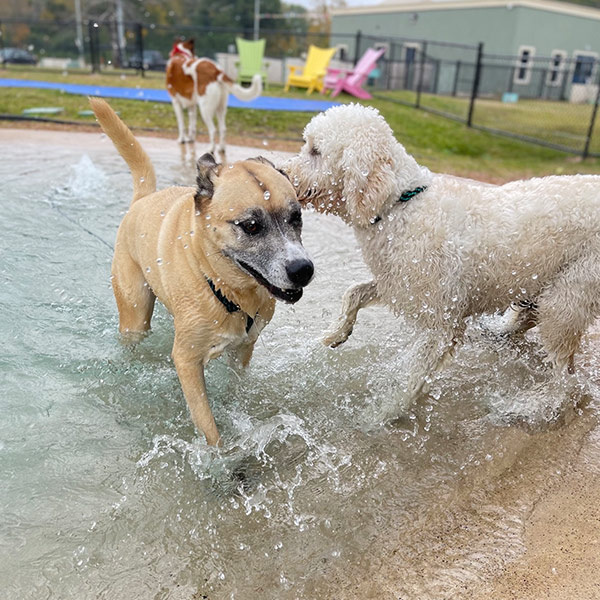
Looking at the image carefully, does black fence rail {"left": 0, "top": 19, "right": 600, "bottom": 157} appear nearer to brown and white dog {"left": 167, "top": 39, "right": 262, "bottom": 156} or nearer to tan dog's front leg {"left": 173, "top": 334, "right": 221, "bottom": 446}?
brown and white dog {"left": 167, "top": 39, "right": 262, "bottom": 156}

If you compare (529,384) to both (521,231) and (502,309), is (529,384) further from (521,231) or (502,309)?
(521,231)

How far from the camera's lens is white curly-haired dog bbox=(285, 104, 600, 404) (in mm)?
3154

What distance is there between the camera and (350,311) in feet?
12.5

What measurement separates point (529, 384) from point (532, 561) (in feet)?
5.47

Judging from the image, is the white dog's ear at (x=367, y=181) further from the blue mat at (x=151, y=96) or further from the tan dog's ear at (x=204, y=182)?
the blue mat at (x=151, y=96)

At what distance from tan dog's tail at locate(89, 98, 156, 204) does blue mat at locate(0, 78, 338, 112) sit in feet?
41.2

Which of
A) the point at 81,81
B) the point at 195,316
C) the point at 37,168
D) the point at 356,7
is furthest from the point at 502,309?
the point at 356,7

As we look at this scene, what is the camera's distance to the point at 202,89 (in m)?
10.8

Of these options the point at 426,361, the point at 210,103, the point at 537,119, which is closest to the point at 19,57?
the point at 210,103

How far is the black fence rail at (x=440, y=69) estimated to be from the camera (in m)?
17.6

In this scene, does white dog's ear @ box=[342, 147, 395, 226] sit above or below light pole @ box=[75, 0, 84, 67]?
below

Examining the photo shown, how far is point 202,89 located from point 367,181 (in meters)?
8.70

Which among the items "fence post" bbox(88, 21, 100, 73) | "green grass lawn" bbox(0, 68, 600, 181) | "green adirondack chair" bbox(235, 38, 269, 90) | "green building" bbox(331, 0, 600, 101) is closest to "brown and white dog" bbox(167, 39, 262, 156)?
"green grass lawn" bbox(0, 68, 600, 181)

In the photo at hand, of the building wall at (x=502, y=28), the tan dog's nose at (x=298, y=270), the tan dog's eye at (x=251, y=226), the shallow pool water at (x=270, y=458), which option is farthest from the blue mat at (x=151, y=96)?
the building wall at (x=502, y=28)
